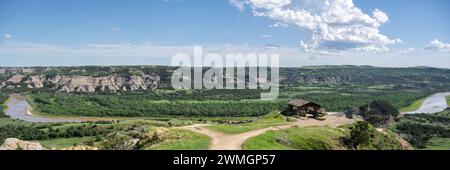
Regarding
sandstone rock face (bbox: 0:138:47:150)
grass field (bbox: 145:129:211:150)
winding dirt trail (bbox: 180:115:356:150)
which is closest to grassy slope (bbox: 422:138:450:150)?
winding dirt trail (bbox: 180:115:356:150)

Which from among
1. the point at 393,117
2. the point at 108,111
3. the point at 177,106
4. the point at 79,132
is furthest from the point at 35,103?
the point at 393,117

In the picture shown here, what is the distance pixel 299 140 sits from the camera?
3947 cm

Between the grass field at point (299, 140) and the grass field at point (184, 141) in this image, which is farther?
the grass field at point (299, 140)

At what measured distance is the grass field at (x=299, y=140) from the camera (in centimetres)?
3475

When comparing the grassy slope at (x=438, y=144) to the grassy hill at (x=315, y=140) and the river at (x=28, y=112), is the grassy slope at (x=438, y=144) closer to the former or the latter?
the grassy hill at (x=315, y=140)

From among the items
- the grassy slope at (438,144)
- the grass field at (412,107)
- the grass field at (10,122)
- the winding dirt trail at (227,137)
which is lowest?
the grass field at (412,107)

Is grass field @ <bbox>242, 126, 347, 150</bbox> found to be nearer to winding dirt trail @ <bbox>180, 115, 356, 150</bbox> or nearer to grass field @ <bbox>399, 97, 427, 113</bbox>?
winding dirt trail @ <bbox>180, 115, 356, 150</bbox>

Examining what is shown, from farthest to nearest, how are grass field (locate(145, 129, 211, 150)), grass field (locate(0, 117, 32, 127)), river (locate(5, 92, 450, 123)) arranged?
river (locate(5, 92, 450, 123)) < grass field (locate(0, 117, 32, 127)) < grass field (locate(145, 129, 211, 150))

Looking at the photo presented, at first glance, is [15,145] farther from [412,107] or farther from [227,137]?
[412,107]

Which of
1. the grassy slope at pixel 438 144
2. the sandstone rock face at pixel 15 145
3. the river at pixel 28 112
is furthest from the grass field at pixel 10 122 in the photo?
the grassy slope at pixel 438 144

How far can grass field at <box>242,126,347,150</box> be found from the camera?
34.7m

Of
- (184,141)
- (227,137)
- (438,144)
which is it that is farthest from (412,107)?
(184,141)
